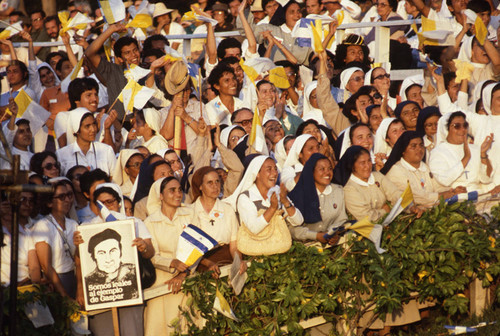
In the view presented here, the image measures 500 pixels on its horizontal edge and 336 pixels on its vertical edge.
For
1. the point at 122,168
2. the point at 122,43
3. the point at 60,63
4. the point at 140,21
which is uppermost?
the point at 140,21

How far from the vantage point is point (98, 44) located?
41.1ft

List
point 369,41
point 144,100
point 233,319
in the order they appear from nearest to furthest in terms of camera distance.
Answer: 1. point 233,319
2. point 144,100
3. point 369,41

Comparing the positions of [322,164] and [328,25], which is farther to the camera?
[328,25]

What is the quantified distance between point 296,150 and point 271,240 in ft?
5.97

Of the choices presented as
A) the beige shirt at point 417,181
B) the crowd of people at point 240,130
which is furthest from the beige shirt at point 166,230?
the beige shirt at point 417,181

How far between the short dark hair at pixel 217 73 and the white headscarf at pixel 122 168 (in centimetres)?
182

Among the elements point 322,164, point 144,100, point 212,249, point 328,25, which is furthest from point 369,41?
point 212,249

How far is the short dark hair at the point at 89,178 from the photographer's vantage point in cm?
996

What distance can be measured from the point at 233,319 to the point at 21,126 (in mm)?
3696

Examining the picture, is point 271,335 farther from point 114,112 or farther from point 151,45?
point 151,45

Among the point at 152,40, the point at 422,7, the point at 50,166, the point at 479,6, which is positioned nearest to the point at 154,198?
the point at 50,166

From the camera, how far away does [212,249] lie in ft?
30.5

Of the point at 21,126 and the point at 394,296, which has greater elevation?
the point at 21,126

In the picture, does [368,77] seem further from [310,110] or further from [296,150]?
[296,150]
